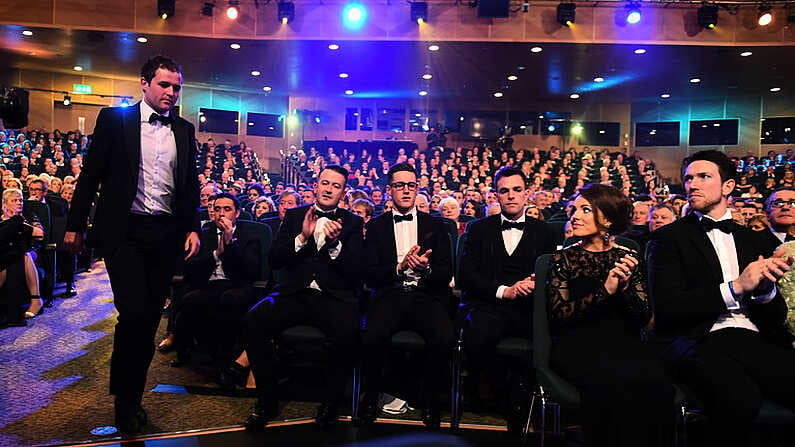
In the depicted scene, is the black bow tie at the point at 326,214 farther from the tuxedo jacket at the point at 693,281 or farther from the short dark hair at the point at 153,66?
the tuxedo jacket at the point at 693,281

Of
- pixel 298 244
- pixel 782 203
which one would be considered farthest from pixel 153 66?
pixel 782 203

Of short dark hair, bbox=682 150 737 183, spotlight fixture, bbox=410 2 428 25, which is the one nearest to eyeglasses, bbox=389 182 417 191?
short dark hair, bbox=682 150 737 183

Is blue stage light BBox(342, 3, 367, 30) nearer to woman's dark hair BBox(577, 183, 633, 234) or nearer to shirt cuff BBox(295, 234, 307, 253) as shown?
shirt cuff BBox(295, 234, 307, 253)

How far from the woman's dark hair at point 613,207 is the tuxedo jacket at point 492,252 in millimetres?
872

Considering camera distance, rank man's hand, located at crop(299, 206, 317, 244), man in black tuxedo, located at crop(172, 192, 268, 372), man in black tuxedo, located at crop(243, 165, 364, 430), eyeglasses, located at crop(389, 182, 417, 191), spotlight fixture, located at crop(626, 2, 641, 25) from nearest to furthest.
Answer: man in black tuxedo, located at crop(243, 165, 364, 430) < man's hand, located at crop(299, 206, 317, 244) < eyeglasses, located at crop(389, 182, 417, 191) < man in black tuxedo, located at crop(172, 192, 268, 372) < spotlight fixture, located at crop(626, 2, 641, 25)

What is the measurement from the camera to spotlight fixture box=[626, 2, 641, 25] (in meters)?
11.1

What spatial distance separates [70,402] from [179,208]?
134 centimetres

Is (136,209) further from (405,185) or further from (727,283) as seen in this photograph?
(727,283)

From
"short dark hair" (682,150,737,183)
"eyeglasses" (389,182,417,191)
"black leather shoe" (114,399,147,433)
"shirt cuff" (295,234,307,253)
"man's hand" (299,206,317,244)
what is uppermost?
"short dark hair" (682,150,737,183)

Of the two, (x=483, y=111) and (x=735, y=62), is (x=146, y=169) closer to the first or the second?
(x=735, y=62)

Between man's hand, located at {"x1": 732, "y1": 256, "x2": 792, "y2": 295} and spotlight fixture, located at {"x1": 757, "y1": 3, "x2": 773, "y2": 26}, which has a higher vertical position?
spotlight fixture, located at {"x1": 757, "y1": 3, "x2": 773, "y2": 26}

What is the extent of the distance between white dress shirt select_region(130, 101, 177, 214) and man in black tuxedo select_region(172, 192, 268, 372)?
80cm

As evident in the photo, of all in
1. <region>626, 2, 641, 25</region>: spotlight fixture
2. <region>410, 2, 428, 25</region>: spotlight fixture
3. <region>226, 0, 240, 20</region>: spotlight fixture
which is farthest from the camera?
<region>226, 0, 240, 20</region>: spotlight fixture

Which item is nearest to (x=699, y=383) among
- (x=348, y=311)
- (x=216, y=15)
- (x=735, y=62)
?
(x=348, y=311)
